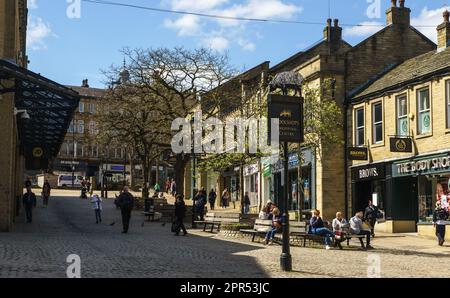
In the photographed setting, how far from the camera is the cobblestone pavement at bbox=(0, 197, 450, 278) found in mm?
12359

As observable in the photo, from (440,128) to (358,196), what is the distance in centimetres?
668

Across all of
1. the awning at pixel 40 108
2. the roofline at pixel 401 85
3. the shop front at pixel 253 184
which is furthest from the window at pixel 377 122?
the awning at pixel 40 108

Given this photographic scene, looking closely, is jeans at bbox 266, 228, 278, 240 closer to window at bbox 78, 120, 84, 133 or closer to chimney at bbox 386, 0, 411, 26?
chimney at bbox 386, 0, 411, 26

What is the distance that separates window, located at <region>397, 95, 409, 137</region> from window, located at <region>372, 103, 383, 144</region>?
1.36 metres

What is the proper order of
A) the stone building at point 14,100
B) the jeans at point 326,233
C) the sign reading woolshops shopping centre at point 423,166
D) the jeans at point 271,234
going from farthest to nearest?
the sign reading woolshops shopping centre at point 423,166
the jeans at point 271,234
the jeans at point 326,233
the stone building at point 14,100

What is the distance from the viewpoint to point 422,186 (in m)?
25.0

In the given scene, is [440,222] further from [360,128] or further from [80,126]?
[80,126]

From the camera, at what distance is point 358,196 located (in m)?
29.4

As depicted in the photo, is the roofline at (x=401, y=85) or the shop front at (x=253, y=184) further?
the shop front at (x=253, y=184)

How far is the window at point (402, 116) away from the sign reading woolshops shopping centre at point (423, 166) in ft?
→ 4.43

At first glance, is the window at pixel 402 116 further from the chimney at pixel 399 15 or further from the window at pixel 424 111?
the chimney at pixel 399 15

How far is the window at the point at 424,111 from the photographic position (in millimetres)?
24719

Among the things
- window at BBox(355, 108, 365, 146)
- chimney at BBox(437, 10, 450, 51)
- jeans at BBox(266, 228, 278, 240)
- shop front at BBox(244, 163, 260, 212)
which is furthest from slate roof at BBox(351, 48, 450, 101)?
shop front at BBox(244, 163, 260, 212)
